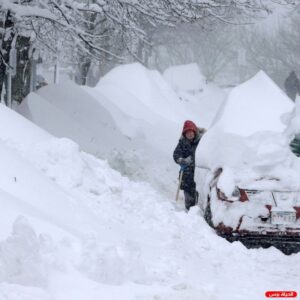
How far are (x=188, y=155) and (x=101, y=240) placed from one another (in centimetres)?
430

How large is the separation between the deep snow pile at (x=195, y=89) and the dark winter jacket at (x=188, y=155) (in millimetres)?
9850

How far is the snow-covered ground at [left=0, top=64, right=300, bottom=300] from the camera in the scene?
159 inches

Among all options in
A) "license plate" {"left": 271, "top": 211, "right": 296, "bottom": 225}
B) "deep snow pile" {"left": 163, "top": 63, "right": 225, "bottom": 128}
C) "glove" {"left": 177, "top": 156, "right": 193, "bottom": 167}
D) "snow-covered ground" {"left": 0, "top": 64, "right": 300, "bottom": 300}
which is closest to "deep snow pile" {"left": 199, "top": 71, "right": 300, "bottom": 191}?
"license plate" {"left": 271, "top": 211, "right": 296, "bottom": 225}

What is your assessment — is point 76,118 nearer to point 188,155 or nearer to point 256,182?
point 188,155

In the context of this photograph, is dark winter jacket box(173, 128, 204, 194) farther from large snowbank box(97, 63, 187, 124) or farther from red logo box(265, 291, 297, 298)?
large snowbank box(97, 63, 187, 124)

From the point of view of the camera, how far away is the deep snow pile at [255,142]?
23.4ft

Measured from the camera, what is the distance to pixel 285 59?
4203 centimetres

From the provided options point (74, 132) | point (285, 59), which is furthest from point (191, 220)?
point (285, 59)

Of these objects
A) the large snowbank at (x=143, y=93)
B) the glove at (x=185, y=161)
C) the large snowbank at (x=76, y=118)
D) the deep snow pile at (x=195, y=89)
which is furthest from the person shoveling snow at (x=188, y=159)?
the deep snow pile at (x=195, y=89)

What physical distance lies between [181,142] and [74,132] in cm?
438

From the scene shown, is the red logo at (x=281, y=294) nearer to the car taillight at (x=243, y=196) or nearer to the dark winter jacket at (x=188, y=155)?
the car taillight at (x=243, y=196)

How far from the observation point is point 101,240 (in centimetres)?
547

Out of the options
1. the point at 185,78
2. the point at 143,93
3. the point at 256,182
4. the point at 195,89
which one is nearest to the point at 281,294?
the point at 256,182

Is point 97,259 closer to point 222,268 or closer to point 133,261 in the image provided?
point 133,261
